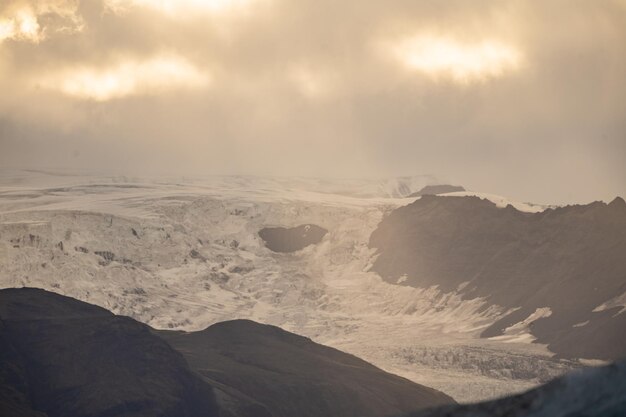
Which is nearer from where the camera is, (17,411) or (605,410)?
(605,410)

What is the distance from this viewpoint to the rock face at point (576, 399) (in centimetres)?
1542

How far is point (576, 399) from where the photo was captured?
607 inches

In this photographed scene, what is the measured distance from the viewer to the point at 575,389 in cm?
1539

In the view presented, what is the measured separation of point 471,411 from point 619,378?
192 cm

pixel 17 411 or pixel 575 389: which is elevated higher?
pixel 575 389

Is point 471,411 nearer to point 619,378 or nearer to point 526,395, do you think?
point 526,395

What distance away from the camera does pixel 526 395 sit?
15867 millimetres

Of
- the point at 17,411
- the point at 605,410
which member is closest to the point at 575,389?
the point at 605,410

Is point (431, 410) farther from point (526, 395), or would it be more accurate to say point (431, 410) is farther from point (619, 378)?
point (619, 378)

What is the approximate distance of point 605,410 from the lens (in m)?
15.5

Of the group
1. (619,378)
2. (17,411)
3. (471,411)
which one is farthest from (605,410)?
(17,411)

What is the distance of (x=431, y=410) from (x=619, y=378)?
244 cm

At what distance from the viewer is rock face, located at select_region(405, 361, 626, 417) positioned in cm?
1542

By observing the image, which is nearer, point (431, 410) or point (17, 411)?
point (431, 410)
